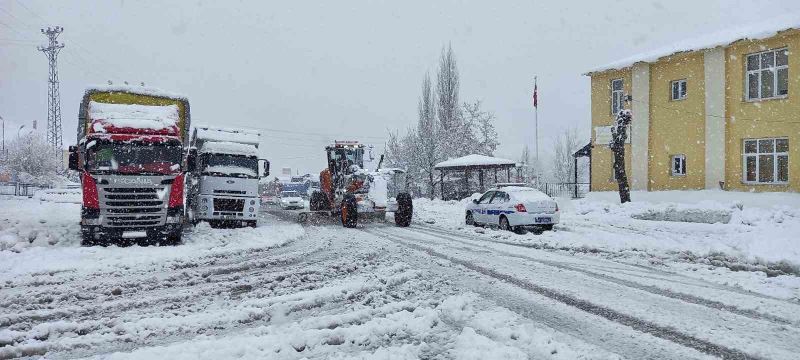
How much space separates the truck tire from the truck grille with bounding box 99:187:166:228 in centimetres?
1128

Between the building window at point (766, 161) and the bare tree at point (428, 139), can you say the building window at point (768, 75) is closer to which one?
the building window at point (766, 161)

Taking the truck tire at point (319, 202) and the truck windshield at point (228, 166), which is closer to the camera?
the truck windshield at point (228, 166)

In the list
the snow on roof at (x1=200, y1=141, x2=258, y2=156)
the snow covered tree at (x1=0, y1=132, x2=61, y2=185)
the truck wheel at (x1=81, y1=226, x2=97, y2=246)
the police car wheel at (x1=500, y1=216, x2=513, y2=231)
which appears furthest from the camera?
the snow covered tree at (x1=0, y1=132, x2=61, y2=185)

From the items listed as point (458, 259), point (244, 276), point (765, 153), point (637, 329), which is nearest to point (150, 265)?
point (244, 276)

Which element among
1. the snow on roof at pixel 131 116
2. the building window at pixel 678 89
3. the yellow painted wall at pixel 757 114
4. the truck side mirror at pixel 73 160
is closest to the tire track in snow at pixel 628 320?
the snow on roof at pixel 131 116

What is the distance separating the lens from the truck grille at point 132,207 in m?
11.2

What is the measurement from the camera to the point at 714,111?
73.1 feet

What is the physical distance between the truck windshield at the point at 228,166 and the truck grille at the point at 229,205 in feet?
2.71

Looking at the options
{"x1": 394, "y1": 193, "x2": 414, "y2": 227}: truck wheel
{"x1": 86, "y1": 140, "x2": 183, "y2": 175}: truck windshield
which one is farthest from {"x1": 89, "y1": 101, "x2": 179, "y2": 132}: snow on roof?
{"x1": 394, "y1": 193, "x2": 414, "y2": 227}: truck wheel

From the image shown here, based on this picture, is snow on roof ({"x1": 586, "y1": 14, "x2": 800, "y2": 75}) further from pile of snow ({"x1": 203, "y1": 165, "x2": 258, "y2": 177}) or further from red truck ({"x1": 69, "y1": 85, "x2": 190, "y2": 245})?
red truck ({"x1": 69, "y1": 85, "x2": 190, "y2": 245})

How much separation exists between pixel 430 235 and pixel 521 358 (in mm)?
10275

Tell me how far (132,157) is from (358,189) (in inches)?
310

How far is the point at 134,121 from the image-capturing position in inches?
484

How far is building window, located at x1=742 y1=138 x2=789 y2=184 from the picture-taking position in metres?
20.2
